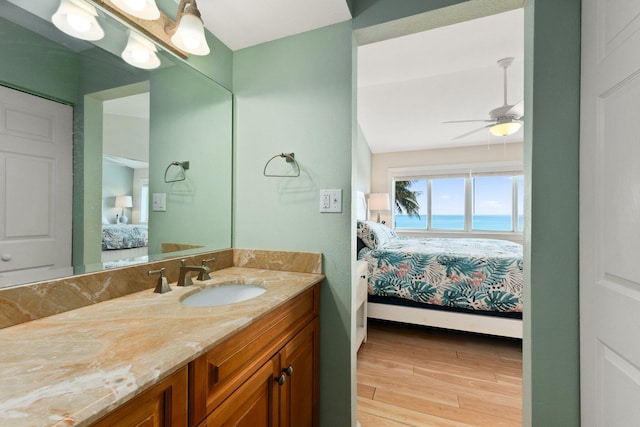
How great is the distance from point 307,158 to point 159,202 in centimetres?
76

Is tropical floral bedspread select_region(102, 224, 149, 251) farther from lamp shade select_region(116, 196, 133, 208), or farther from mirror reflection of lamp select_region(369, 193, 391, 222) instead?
mirror reflection of lamp select_region(369, 193, 391, 222)

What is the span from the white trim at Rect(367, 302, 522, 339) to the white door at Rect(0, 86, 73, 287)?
230 cm

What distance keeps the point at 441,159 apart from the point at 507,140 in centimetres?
104

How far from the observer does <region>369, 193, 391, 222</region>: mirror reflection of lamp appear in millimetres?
5117

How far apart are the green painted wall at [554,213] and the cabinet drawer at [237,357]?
0.97 metres

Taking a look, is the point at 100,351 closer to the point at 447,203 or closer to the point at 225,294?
the point at 225,294

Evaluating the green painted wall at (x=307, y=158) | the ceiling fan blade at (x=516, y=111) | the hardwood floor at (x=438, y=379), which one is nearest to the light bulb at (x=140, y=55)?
the green painted wall at (x=307, y=158)

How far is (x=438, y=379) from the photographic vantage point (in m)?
1.90

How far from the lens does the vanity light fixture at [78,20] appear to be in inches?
35.3

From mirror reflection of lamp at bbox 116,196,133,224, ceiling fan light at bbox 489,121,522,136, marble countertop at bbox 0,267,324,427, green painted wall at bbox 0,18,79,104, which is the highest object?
ceiling fan light at bbox 489,121,522,136

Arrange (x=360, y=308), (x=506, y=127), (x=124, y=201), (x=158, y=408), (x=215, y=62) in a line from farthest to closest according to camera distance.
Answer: (x=506, y=127) → (x=360, y=308) → (x=215, y=62) → (x=124, y=201) → (x=158, y=408)

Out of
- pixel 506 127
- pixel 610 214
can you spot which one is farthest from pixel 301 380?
pixel 506 127

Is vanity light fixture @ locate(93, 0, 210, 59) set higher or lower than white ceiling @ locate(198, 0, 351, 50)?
lower

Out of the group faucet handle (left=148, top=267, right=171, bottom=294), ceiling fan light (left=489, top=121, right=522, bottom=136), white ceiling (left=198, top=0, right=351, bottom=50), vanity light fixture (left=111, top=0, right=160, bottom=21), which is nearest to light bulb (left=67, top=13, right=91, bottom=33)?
vanity light fixture (left=111, top=0, right=160, bottom=21)
